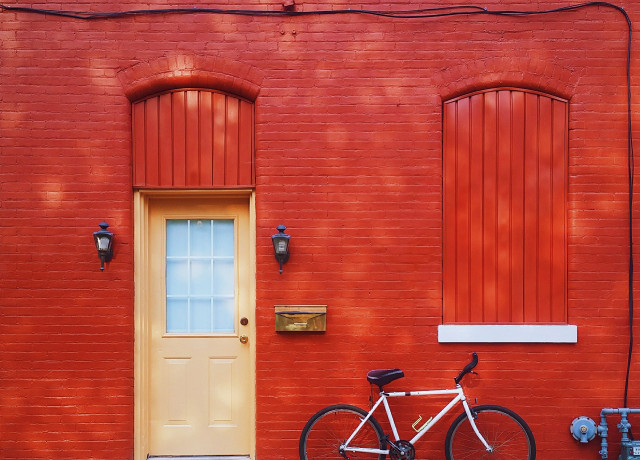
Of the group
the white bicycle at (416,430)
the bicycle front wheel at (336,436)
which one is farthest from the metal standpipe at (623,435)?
the bicycle front wheel at (336,436)

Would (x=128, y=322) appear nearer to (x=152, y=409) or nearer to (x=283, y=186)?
(x=152, y=409)

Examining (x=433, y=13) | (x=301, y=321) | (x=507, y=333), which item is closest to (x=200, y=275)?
(x=301, y=321)

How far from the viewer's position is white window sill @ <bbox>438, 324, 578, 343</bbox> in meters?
5.10

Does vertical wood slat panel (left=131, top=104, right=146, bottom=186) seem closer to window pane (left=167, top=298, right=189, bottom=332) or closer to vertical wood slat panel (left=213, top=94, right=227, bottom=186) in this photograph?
vertical wood slat panel (left=213, top=94, right=227, bottom=186)

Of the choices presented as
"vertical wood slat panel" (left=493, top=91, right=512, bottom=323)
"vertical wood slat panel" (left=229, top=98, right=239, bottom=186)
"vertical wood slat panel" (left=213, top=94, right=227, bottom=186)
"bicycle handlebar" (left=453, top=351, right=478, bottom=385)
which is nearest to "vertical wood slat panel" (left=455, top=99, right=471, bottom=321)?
"vertical wood slat panel" (left=493, top=91, right=512, bottom=323)

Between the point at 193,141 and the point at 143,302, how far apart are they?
1.60 m

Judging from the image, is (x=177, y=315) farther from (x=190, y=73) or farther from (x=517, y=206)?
(x=517, y=206)

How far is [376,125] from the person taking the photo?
519cm

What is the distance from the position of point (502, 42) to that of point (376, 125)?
1404mm

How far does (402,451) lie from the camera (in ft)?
15.6

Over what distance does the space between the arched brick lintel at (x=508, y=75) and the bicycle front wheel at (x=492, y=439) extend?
301 centimetres

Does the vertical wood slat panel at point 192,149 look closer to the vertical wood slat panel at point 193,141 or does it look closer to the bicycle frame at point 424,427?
the vertical wood slat panel at point 193,141

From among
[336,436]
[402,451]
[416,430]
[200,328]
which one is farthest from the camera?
[200,328]

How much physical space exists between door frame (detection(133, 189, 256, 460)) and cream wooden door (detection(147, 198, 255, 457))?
0.05 meters
